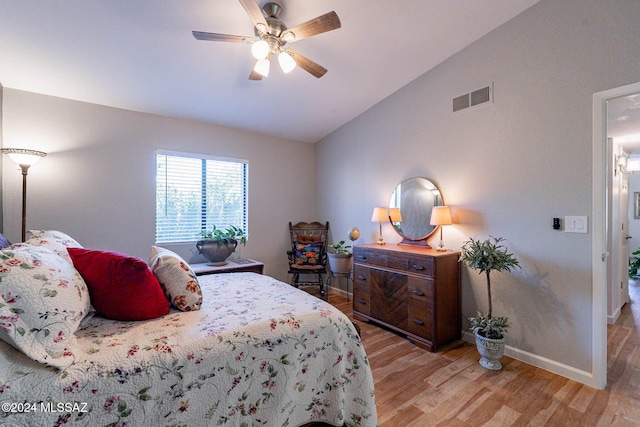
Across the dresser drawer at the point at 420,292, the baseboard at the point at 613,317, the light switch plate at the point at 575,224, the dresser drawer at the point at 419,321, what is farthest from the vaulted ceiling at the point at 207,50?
the baseboard at the point at 613,317

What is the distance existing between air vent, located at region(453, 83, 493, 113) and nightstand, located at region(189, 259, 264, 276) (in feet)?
9.71

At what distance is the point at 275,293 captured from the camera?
1.83 metres

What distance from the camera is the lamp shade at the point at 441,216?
2748 mm

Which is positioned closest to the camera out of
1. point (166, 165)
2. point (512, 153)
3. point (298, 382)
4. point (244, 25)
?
point (298, 382)

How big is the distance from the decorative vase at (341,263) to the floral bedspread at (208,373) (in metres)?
2.09

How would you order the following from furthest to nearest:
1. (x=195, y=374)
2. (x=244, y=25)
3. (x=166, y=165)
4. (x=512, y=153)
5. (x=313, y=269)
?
(x=313, y=269) < (x=166, y=165) < (x=512, y=153) < (x=244, y=25) < (x=195, y=374)

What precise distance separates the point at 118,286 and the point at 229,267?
204 cm

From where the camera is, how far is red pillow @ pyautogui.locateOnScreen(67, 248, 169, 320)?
51.6 inches

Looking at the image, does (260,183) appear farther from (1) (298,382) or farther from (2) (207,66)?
(1) (298,382)

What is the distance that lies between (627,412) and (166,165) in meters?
4.66

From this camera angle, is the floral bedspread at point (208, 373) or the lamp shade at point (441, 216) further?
the lamp shade at point (441, 216)

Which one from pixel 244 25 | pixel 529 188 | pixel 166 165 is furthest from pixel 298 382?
pixel 166 165

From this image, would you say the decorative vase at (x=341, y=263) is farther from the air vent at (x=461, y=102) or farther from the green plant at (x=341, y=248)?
the air vent at (x=461, y=102)

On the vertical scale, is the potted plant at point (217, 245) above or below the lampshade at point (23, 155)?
below
